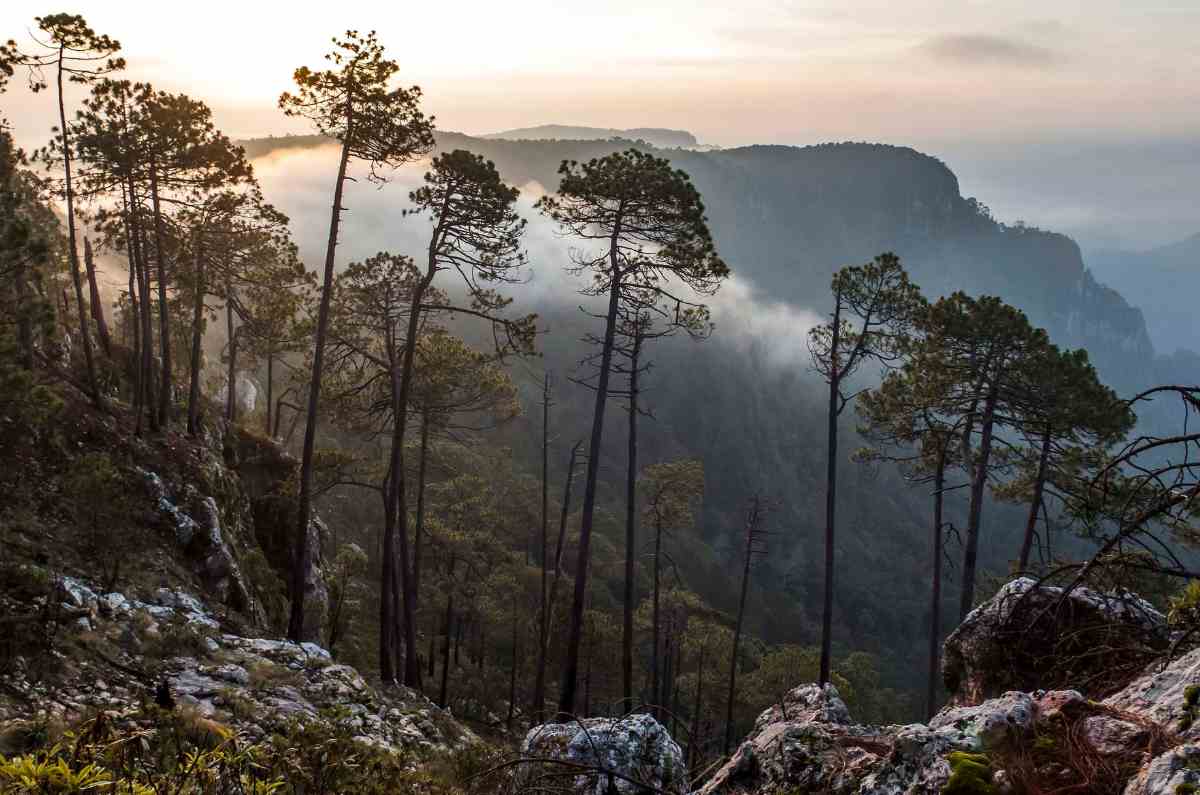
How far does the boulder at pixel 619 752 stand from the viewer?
19.4 ft

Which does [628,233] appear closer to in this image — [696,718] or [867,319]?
[867,319]

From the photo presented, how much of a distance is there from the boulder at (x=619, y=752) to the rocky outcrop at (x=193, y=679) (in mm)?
2309

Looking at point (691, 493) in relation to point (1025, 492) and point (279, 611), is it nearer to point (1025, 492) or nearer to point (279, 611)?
point (1025, 492)

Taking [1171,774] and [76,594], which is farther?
[76,594]

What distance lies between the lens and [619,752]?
6242 mm

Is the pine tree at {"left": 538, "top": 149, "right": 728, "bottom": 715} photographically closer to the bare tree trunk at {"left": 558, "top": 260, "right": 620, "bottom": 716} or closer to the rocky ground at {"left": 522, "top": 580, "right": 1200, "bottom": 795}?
the bare tree trunk at {"left": 558, "top": 260, "right": 620, "bottom": 716}

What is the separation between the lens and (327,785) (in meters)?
5.04

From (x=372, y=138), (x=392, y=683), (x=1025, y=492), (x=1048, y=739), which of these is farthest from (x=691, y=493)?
(x=1048, y=739)

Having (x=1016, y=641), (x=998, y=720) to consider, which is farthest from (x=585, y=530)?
(x=998, y=720)

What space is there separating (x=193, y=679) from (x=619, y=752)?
623cm

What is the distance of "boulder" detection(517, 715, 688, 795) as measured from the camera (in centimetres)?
592

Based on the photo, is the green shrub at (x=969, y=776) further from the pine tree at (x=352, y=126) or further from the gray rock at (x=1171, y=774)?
the pine tree at (x=352, y=126)

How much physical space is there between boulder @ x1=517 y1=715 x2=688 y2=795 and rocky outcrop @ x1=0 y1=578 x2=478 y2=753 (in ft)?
7.58

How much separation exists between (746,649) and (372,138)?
1616 inches
